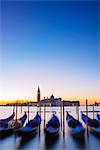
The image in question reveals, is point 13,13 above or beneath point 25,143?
above

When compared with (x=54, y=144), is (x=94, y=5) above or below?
above

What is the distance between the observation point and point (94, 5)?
128 inches

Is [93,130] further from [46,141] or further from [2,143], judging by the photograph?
[2,143]

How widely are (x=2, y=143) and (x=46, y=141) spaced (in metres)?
0.99

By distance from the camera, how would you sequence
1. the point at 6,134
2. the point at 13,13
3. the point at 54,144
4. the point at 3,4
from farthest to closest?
1. the point at 6,134
2. the point at 54,144
3. the point at 13,13
4. the point at 3,4

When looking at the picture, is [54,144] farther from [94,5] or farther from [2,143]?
[94,5]

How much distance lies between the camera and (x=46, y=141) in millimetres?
4930

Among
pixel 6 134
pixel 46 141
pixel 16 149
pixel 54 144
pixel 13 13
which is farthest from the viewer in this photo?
pixel 6 134

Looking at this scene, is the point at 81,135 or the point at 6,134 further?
the point at 6,134

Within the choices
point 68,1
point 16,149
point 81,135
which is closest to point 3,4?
point 68,1

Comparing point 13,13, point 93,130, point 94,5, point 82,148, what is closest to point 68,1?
point 94,5

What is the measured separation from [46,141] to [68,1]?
3.16m

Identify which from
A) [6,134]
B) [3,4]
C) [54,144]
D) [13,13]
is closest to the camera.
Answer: [3,4]

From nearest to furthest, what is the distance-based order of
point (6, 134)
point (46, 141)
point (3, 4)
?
point (3, 4) → point (46, 141) → point (6, 134)
